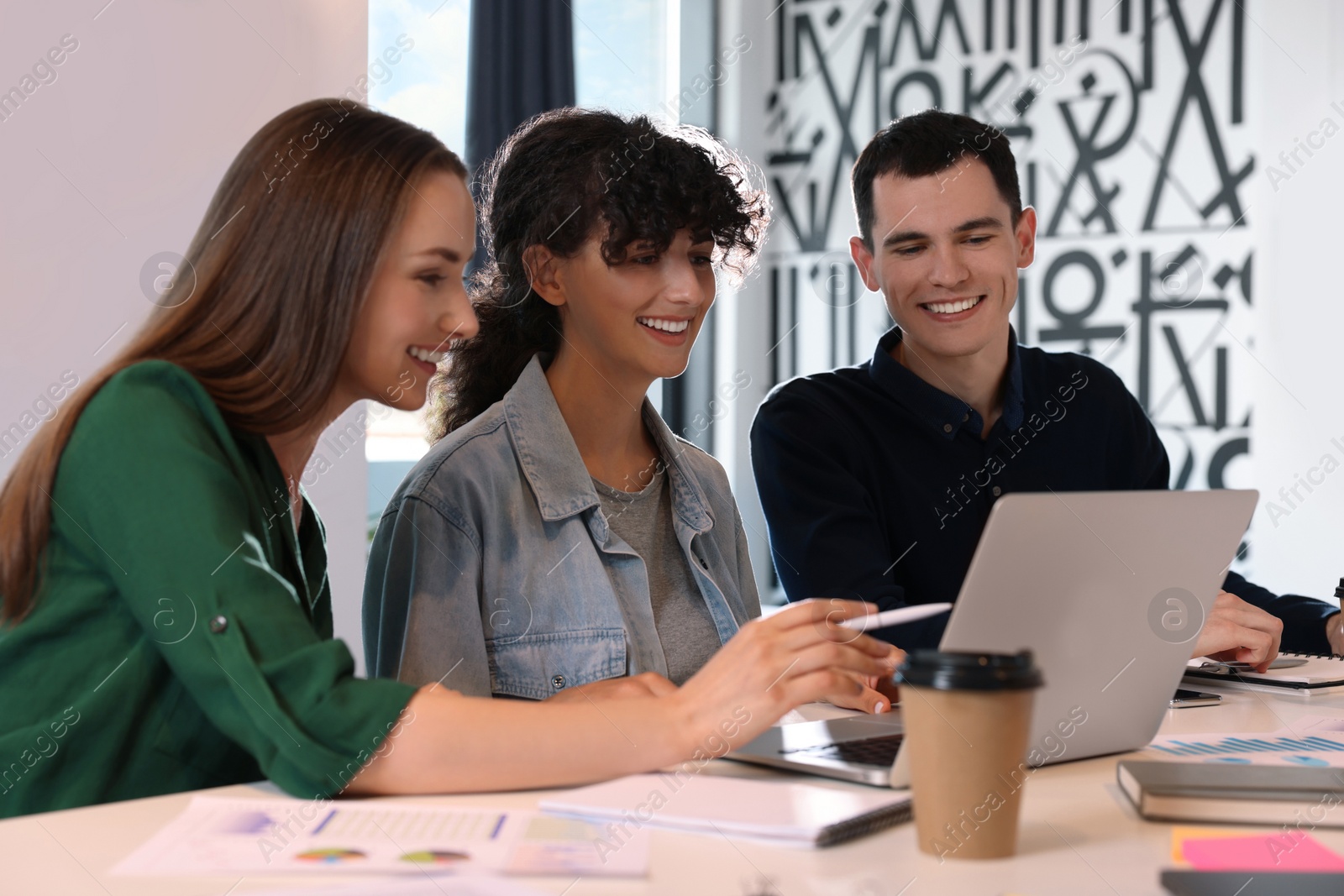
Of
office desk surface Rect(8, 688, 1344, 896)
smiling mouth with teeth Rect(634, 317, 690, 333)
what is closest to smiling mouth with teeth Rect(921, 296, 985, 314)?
smiling mouth with teeth Rect(634, 317, 690, 333)

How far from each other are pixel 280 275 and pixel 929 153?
1.28 meters

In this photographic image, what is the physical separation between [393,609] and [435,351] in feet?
1.21

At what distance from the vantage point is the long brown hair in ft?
3.76

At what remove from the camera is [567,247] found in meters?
1.75

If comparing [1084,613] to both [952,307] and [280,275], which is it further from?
[952,307]

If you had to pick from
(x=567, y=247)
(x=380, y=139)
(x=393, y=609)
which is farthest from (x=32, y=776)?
(x=567, y=247)

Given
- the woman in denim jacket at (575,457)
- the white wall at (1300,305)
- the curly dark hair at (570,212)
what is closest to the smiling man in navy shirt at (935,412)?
the woman in denim jacket at (575,457)

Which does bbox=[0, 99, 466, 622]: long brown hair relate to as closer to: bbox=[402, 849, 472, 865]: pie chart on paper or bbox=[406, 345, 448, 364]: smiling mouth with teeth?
bbox=[406, 345, 448, 364]: smiling mouth with teeth

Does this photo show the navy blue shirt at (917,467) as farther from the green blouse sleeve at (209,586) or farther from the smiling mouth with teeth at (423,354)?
the green blouse sleeve at (209,586)

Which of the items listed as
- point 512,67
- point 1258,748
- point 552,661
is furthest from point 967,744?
point 512,67

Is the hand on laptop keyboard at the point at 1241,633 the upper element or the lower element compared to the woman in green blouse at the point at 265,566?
lower

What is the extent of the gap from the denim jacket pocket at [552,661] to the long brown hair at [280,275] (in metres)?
0.47

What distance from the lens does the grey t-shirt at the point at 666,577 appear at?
1714 millimetres

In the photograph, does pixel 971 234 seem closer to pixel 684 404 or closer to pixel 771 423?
pixel 771 423
